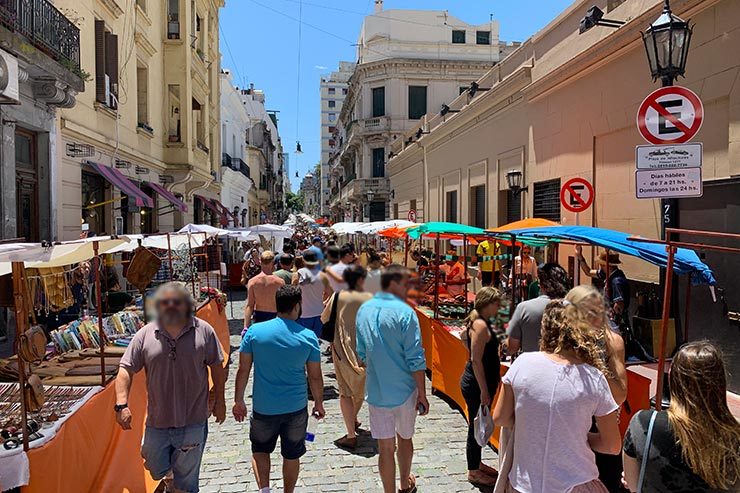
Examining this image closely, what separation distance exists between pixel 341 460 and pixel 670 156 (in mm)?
4090

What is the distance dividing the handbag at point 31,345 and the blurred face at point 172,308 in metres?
1.01

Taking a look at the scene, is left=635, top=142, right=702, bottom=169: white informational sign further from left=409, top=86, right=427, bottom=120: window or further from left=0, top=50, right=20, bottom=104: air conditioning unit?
left=409, top=86, right=427, bottom=120: window

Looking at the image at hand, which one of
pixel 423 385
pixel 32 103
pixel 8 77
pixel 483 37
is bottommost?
pixel 423 385

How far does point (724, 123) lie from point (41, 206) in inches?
469

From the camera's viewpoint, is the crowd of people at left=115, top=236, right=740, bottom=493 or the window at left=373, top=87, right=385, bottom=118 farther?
the window at left=373, top=87, right=385, bottom=118

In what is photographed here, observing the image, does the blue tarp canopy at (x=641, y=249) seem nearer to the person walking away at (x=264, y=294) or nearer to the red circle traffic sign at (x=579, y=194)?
the person walking away at (x=264, y=294)

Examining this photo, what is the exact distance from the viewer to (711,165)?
7.34m

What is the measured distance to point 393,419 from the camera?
2.91 m

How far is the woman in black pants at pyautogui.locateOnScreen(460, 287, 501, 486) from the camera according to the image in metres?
3.06

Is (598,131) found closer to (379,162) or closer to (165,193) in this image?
(165,193)

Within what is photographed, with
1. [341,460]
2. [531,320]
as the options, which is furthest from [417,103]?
[531,320]

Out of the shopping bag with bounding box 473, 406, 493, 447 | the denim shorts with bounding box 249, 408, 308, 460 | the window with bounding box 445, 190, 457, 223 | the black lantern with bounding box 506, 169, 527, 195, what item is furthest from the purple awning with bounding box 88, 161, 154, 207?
the shopping bag with bounding box 473, 406, 493, 447

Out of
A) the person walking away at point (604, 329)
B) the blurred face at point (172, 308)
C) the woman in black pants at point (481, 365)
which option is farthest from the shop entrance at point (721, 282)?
the blurred face at point (172, 308)

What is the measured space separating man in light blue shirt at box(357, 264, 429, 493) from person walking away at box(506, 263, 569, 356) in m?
0.84
